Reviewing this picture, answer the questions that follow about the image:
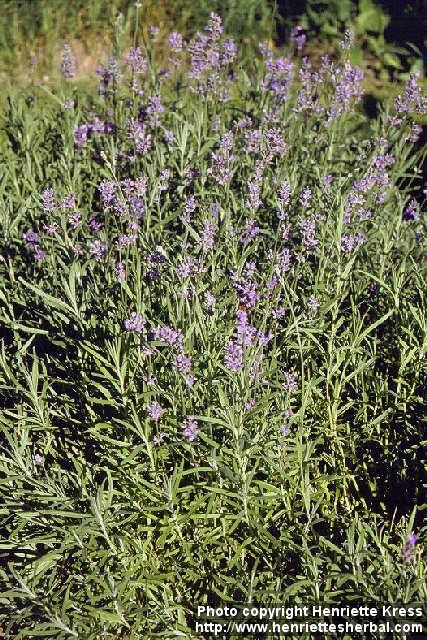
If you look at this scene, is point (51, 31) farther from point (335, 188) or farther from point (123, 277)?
point (123, 277)

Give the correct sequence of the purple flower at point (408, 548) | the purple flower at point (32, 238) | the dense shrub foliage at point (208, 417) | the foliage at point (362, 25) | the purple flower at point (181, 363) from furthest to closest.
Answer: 1. the foliage at point (362, 25)
2. the purple flower at point (32, 238)
3. the dense shrub foliage at point (208, 417)
4. the purple flower at point (181, 363)
5. the purple flower at point (408, 548)

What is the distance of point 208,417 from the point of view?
2322 mm

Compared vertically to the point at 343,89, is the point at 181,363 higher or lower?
lower

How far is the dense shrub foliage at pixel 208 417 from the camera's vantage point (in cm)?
233

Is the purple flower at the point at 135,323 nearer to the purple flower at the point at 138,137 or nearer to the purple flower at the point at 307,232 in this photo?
the purple flower at the point at 307,232

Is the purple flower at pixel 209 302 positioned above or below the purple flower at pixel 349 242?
below

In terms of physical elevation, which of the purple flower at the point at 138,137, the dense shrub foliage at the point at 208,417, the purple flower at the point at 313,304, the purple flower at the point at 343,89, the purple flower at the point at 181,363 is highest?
the purple flower at the point at 343,89

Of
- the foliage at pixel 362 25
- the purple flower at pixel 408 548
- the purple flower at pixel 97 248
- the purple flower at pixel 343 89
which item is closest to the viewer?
the purple flower at pixel 408 548

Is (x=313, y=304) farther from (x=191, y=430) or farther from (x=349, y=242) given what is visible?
(x=191, y=430)

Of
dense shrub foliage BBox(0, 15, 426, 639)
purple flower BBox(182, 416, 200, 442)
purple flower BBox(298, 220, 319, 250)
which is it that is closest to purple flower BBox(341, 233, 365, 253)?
dense shrub foliage BBox(0, 15, 426, 639)

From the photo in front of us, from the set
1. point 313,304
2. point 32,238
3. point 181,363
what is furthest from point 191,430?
point 32,238

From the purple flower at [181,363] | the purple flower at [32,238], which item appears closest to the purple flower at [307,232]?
the purple flower at [181,363]

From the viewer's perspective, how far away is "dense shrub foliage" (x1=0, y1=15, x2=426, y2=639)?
233 centimetres

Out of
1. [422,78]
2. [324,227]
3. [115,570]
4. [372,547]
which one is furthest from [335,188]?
[422,78]
